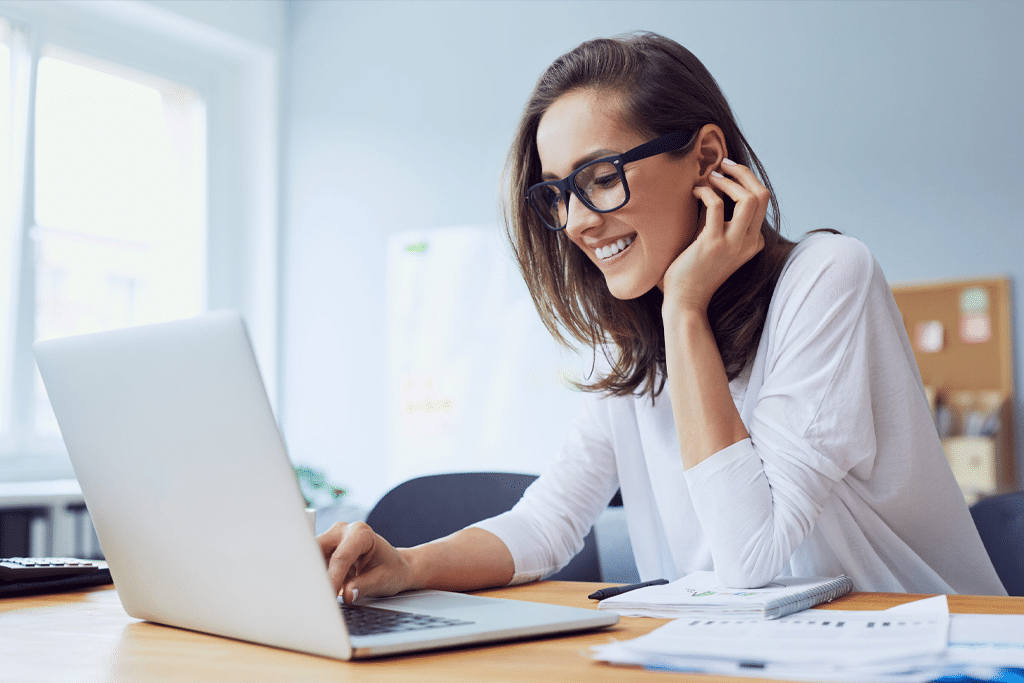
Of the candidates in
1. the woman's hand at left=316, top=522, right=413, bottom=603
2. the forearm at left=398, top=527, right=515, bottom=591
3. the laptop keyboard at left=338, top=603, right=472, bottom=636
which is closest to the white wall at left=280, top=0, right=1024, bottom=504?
the forearm at left=398, top=527, right=515, bottom=591

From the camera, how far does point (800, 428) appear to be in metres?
0.98

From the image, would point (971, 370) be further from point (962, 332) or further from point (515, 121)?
point (515, 121)

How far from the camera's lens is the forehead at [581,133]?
1169 millimetres

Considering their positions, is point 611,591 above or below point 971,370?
below

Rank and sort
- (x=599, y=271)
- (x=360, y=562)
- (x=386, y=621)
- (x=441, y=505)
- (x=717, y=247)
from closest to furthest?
1. (x=386, y=621)
2. (x=360, y=562)
3. (x=717, y=247)
4. (x=599, y=271)
5. (x=441, y=505)

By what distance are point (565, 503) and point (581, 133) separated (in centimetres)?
52

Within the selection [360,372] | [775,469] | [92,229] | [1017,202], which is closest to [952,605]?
A: [775,469]

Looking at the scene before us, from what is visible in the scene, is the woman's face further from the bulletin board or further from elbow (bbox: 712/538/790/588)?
the bulletin board

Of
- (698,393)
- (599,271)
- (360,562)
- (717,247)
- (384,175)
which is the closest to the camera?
(360,562)

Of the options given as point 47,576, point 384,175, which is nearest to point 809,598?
point 47,576

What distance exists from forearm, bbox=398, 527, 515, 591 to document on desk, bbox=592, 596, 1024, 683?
36cm

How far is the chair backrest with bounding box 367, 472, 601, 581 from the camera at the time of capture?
1.61m

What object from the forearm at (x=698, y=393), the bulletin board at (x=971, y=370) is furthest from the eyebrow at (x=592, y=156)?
the bulletin board at (x=971, y=370)

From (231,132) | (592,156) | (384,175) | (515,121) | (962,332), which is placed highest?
(231,132)
